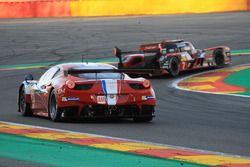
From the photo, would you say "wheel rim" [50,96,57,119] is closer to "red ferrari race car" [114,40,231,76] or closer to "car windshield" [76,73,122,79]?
"car windshield" [76,73,122,79]

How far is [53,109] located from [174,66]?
11612 mm

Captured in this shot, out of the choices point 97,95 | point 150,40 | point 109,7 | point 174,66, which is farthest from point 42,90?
point 109,7

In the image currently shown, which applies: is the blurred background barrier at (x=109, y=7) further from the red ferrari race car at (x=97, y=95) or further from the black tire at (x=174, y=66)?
the red ferrari race car at (x=97, y=95)

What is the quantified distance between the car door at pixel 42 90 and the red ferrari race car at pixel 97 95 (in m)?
0.23

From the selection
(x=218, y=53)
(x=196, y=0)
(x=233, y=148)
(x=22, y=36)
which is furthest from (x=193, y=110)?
(x=196, y=0)

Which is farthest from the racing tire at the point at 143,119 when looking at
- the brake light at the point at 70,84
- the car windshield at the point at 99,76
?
the brake light at the point at 70,84

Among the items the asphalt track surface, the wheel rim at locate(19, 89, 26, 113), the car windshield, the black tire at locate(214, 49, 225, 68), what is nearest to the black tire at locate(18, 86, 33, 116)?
the wheel rim at locate(19, 89, 26, 113)

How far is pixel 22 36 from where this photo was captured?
39875 mm

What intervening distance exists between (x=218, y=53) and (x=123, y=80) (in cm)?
1386

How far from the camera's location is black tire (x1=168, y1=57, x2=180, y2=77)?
24.5 metres

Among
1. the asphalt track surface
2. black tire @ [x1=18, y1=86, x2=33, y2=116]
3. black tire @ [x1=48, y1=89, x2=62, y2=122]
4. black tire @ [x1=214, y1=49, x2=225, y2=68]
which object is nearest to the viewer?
the asphalt track surface

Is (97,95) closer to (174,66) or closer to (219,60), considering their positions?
(174,66)

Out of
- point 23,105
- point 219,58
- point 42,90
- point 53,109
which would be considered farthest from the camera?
point 219,58

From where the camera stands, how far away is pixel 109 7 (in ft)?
172
